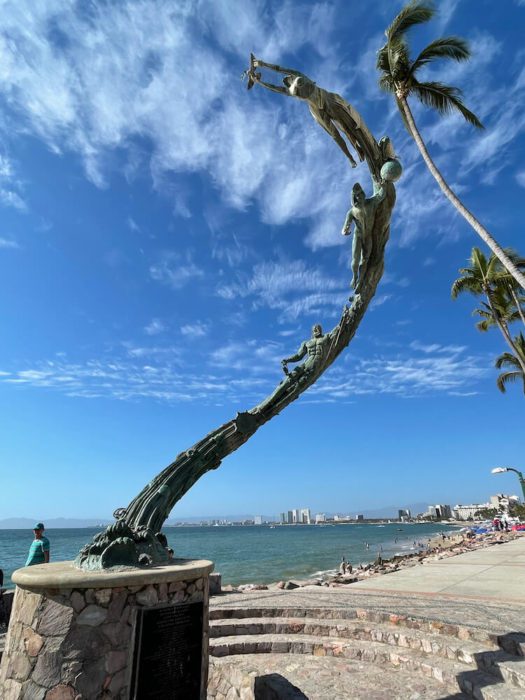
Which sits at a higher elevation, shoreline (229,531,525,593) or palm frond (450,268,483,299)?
palm frond (450,268,483,299)

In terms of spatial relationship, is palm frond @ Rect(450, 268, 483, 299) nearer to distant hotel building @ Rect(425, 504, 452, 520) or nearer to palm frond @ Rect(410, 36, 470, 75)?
palm frond @ Rect(410, 36, 470, 75)

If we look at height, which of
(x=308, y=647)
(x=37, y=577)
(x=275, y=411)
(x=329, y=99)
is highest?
(x=329, y=99)

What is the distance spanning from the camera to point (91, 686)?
10.1ft

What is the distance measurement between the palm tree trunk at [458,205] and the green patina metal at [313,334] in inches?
165

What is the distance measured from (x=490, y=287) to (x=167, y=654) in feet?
62.0

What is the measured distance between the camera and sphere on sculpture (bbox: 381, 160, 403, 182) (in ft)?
19.6

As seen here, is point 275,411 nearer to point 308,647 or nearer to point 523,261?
point 308,647

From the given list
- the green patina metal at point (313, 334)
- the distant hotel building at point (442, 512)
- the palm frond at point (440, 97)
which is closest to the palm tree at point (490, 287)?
the palm frond at point (440, 97)

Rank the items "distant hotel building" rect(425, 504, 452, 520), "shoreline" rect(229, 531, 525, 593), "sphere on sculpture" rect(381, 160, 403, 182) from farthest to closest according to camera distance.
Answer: "distant hotel building" rect(425, 504, 452, 520), "shoreline" rect(229, 531, 525, 593), "sphere on sculpture" rect(381, 160, 403, 182)

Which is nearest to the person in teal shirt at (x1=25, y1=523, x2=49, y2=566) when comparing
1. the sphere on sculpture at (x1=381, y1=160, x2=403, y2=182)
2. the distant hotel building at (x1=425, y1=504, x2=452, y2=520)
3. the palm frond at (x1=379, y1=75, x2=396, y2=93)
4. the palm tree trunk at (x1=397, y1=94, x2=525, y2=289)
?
the sphere on sculpture at (x1=381, y1=160, x2=403, y2=182)

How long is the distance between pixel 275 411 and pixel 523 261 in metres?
16.3

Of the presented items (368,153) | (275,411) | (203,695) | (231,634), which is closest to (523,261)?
(368,153)

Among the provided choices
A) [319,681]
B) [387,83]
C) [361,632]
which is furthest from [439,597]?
[387,83]

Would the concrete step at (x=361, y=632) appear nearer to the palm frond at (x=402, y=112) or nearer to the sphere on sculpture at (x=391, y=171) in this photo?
the sphere on sculpture at (x=391, y=171)
